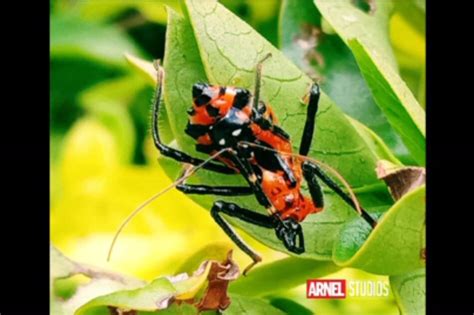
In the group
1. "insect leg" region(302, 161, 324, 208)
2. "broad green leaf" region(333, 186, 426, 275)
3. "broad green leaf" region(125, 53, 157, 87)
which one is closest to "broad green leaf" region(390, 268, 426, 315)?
"broad green leaf" region(333, 186, 426, 275)

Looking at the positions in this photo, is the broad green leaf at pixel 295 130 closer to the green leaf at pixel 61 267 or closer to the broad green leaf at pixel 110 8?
the green leaf at pixel 61 267

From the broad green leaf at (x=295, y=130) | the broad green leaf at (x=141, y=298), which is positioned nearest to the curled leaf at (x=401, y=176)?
the broad green leaf at (x=295, y=130)

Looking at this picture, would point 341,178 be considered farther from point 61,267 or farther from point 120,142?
point 120,142

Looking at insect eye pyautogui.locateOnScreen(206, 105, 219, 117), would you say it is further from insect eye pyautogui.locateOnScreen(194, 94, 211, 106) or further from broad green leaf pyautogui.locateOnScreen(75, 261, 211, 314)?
broad green leaf pyautogui.locateOnScreen(75, 261, 211, 314)

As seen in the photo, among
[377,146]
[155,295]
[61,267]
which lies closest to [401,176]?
[377,146]

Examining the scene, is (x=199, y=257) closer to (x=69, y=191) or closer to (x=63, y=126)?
(x=69, y=191)

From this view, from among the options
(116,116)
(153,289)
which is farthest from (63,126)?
(153,289)
